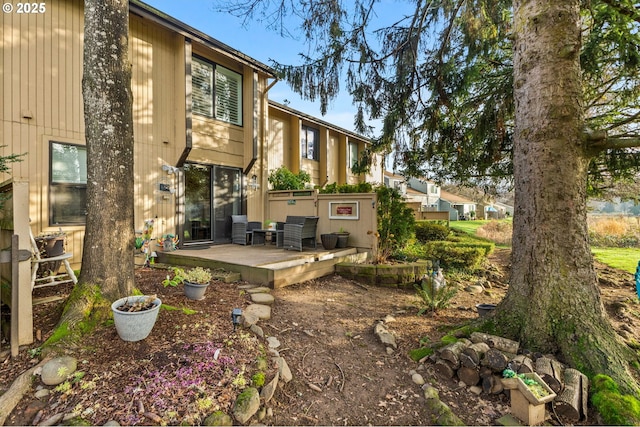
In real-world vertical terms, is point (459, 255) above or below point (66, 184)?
below

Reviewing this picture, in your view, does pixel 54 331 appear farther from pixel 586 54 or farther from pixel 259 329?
pixel 586 54

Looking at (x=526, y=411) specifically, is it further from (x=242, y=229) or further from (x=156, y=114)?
(x=156, y=114)

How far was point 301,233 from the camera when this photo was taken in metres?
7.02

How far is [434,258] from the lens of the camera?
26.1 feet

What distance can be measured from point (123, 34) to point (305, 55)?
3.03 metres

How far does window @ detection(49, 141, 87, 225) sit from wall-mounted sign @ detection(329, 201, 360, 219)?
16.6 ft

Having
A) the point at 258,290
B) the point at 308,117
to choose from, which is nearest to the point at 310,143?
the point at 308,117

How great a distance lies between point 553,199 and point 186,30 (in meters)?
8.03

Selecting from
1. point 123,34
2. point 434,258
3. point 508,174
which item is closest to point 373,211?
point 434,258

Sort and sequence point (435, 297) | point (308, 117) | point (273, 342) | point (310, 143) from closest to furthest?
point (273, 342), point (435, 297), point (308, 117), point (310, 143)

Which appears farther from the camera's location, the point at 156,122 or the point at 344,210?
the point at 344,210

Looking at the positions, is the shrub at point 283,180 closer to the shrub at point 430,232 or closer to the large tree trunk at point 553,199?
the shrub at point 430,232

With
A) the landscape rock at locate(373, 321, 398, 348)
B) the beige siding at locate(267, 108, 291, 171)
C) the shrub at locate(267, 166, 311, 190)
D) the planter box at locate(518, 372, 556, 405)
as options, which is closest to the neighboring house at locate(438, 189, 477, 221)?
the beige siding at locate(267, 108, 291, 171)

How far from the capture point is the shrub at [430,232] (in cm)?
1127
